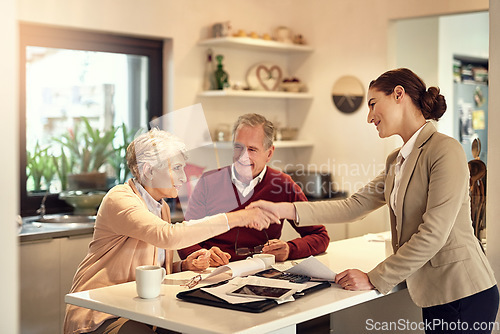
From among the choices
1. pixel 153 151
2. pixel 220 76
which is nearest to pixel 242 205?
pixel 153 151

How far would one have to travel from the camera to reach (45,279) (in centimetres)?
330

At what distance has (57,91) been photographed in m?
4.11

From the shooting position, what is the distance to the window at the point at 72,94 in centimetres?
394

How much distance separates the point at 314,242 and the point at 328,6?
297 centimetres

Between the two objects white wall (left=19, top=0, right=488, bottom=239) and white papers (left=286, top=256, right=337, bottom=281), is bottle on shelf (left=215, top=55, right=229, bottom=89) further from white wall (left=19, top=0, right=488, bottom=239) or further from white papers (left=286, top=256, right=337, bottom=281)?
white papers (left=286, top=256, right=337, bottom=281)

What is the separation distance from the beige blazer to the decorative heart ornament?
309 cm

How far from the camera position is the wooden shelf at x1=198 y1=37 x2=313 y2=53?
455 centimetres

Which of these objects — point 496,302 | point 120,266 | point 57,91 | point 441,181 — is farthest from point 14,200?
point 57,91

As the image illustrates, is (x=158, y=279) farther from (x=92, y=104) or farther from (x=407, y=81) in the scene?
(x=92, y=104)

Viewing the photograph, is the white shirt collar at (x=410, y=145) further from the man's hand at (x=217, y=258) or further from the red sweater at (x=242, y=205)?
the man's hand at (x=217, y=258)

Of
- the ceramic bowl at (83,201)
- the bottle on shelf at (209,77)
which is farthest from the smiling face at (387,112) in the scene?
the bottle on shelf at (209,77)

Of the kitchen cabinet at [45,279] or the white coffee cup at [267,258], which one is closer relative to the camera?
the white coffee cup at [267,258]

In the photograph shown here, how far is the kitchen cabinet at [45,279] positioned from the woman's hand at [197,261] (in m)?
1.24

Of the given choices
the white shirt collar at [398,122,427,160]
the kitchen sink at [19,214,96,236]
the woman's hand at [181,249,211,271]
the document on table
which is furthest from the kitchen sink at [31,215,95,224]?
the white shirt collar at [398,122,427,160]
